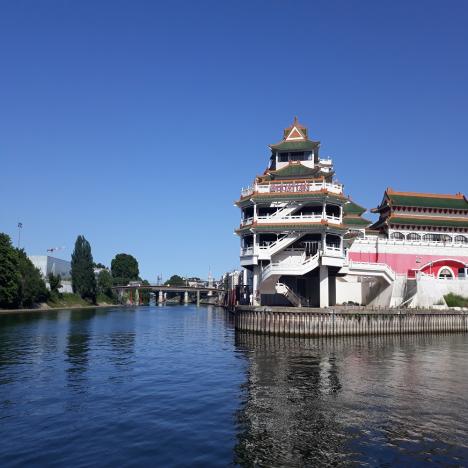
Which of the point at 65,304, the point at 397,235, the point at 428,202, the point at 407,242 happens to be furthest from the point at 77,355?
the point at 65,304

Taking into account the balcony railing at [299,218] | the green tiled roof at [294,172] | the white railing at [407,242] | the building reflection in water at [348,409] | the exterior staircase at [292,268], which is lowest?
the building reflection in water at [348,409]

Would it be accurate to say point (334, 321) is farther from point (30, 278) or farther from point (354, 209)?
point (30, 278)

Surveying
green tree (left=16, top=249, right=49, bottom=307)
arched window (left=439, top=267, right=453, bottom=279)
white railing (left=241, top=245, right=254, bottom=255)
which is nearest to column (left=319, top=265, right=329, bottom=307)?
white railing (left=241, top=245, right=254, bottom=255)

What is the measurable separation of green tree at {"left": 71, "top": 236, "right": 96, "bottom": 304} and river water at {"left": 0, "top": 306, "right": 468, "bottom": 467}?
10226 cm

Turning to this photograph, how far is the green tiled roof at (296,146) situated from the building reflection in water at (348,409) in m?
39.7

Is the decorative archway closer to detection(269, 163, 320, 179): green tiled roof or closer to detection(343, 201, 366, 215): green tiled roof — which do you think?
detection(343, 201, 366, 215): green tiled roof

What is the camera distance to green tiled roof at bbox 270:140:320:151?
3007 inches

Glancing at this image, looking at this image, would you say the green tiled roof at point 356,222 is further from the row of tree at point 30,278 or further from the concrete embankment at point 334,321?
the row of tree at point 30,278

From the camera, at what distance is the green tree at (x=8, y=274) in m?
98.4

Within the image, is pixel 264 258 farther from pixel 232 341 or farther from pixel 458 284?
pixel 458 284

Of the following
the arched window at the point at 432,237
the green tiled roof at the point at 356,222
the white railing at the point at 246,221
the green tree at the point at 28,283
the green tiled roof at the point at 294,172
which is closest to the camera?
the white railing at the point at 246,221

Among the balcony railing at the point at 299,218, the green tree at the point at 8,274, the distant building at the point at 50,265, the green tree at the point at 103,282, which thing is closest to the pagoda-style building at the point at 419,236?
the balcony railing at the point at 299,218

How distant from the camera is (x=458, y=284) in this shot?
7394 cm

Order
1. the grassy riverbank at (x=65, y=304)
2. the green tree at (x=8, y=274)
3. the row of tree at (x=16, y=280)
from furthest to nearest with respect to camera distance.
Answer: the grassy riverbank at (x=65, y=304)
the row of tree at (x=16, y=280)
the green tree at (x=8, y=274)
